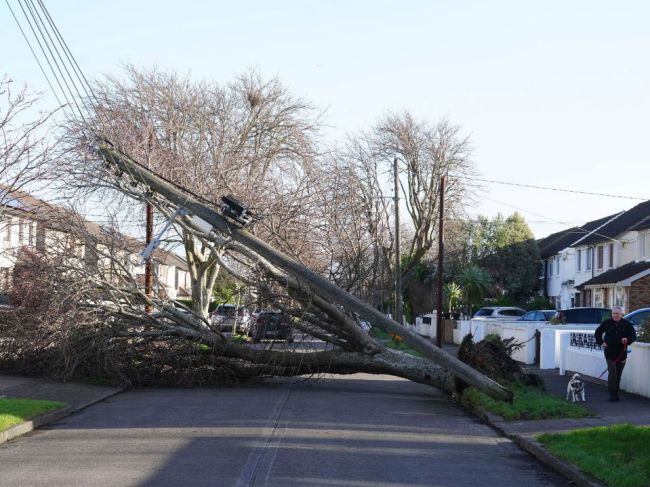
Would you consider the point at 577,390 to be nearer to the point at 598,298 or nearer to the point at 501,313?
the point at 501,313

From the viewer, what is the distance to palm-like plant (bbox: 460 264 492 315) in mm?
60281

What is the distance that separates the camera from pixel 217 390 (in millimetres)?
21391

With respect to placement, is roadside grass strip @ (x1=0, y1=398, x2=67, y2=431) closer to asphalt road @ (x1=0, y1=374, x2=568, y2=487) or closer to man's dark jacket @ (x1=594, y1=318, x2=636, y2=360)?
asphalt road @ (x1=0, y1=374, x2=568, y2=487)

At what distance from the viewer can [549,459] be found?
38.9 ft

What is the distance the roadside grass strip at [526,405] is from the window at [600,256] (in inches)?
1549

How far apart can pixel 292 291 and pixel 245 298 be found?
3196 millimetres

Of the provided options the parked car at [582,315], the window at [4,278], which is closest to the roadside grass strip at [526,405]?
the window at [4,278]

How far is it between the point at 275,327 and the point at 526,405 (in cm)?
672

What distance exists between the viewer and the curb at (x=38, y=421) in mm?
13436

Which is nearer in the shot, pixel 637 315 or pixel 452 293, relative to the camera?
pixel 637 315

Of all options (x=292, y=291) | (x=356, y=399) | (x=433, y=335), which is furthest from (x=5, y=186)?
(x=433, y=335)

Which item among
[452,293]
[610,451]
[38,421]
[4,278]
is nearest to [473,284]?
[452,293]

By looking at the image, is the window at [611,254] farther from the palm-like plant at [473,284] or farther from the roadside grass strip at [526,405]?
the roadside grass strip at [526,405]

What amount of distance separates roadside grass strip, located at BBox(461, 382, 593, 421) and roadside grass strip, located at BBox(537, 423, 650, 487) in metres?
2.42
